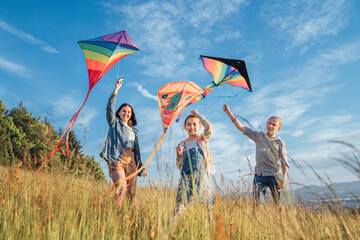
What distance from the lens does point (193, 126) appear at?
3.91 metres

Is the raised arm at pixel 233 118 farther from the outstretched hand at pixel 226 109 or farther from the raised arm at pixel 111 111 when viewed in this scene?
the raised arm at pixel 111 111

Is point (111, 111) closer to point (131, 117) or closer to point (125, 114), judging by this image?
point (125, 114)

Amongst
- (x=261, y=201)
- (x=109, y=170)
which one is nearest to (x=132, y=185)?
(x=109, y=170)

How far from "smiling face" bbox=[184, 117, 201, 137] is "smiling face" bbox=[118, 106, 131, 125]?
1.28 metres

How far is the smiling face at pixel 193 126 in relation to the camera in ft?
12.8

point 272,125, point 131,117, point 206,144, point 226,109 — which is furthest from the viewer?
point 131,117

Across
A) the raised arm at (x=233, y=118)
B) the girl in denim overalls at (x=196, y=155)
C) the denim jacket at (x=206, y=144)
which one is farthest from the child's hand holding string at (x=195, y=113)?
the raised arm at (x=233, y=118)

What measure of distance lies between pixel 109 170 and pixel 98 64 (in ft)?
8.18

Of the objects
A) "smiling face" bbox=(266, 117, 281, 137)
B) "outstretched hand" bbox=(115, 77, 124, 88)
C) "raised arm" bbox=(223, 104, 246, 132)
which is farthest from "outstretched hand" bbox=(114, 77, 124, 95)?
"smiling face" bbox=(266, 117, 281, 137)

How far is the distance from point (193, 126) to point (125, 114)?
1.41 meters

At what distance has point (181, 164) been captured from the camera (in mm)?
3787

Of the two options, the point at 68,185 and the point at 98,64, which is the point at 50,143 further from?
the point at 98,64

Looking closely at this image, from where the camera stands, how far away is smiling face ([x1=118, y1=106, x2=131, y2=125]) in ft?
15.4

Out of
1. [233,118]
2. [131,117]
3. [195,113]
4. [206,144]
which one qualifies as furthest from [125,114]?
[233,118]
